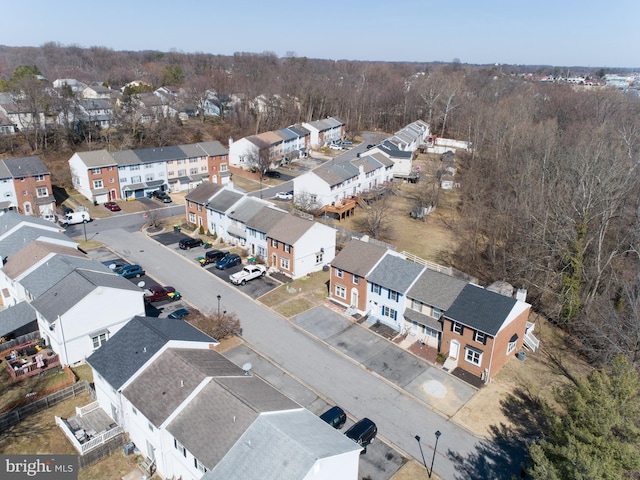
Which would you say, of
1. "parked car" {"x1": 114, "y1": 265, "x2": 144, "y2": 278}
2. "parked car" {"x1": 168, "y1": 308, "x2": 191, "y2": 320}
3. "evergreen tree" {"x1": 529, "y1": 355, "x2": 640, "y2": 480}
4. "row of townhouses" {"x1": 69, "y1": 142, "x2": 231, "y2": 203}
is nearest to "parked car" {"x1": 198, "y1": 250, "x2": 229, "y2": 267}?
"parked car" {"x1": 114, "y1": 265, "x2": 144, "y2": 278}

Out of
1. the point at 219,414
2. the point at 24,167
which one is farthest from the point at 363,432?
the point at 24,167

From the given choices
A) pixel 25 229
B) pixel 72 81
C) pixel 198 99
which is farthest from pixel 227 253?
pixel 72 81

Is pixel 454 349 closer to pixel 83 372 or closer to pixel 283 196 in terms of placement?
pixel 83 372

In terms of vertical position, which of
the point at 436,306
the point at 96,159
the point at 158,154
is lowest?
the point at 436,306

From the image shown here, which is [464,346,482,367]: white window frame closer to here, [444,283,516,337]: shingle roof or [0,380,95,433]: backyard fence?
[444,283,516,337]: shingle roof

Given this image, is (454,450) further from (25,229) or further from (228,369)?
(25,229)

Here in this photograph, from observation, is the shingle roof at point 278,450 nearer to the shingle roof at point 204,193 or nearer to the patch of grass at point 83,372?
the patch of grass at point 83,372

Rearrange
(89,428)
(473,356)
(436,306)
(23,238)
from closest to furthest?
(89,428), (473,356), (436,306), (23,238)

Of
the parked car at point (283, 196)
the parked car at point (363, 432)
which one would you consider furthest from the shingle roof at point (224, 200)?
the parked car at point (363, 432)
